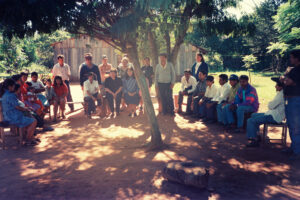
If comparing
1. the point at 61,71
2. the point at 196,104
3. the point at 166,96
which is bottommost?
the point at 196,104

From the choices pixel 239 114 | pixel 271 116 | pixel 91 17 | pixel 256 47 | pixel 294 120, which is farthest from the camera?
pixel 256 47

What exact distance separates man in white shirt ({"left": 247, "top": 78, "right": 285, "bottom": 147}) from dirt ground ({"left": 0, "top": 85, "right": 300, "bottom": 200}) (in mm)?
332

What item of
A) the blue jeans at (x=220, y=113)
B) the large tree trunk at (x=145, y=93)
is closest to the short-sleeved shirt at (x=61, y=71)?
the large tree trunk at (x=145, y=93)

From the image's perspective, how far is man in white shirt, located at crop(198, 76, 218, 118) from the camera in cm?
827

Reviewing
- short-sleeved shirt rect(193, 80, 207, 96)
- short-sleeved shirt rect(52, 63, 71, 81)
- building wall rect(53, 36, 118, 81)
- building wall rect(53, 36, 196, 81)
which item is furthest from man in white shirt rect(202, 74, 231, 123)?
building wall rect(53, 36, 118, 81)

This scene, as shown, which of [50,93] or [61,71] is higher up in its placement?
[61,71]

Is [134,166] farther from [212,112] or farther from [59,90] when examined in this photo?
[59,90]

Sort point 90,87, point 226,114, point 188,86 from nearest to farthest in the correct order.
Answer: point 226,114 < point 90,87 < point 188,86

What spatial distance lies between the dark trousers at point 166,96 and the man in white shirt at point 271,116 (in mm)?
3528

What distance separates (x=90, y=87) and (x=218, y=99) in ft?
14.2

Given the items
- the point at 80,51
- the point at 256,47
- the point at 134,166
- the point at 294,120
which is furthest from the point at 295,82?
the point at 256,47

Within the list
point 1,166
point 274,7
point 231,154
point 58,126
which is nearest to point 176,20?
point 231,154

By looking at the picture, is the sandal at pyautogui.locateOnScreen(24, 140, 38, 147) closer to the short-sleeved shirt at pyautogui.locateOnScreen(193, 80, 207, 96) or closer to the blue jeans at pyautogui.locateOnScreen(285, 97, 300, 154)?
the short-sleeved shirt at pyautogui.locateOnScreen(193, 80, 207, 96)

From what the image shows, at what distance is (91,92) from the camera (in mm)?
9234
